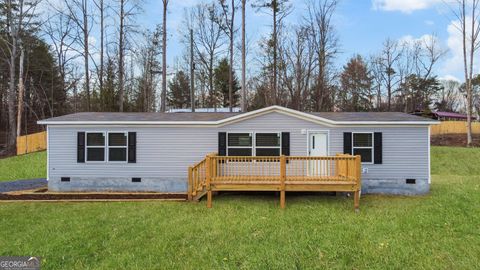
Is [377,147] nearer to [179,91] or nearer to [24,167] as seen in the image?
[24,167]

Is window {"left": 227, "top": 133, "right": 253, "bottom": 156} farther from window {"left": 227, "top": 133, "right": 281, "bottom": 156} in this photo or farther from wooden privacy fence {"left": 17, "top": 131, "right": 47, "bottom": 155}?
wooden privacy fence {"left": 17, "top": 131, "right": 47, "bottom": 155}

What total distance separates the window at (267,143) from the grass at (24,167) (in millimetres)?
10821

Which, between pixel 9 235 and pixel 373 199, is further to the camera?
pixel 373 199

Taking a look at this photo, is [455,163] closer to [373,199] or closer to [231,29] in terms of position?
[373,199]

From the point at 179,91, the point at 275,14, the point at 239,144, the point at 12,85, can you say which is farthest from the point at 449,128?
the point at 12,85

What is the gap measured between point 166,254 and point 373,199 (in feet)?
23.2

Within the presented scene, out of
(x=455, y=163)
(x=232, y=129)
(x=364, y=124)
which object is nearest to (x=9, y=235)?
(x=232, y=129)

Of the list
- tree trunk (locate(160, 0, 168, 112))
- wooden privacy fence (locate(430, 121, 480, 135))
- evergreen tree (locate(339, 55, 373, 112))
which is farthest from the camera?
evergreen tree (locate(339, 55, 373, 112))

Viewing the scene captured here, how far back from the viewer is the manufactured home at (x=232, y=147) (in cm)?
1084

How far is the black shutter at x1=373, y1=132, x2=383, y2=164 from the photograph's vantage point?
35.5ft

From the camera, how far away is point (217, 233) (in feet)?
21.0

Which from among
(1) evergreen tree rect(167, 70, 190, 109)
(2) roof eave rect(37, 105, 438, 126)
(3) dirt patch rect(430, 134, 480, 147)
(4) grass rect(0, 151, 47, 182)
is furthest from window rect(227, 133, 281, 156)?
(1) evergreen tree rect(167, 70, 190, 109)

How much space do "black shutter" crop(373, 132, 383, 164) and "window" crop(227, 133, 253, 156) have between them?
411 cm

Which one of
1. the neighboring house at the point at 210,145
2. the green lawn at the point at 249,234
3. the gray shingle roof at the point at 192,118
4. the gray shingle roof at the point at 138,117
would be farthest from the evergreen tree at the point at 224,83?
the green lawn at the point at 249,234
